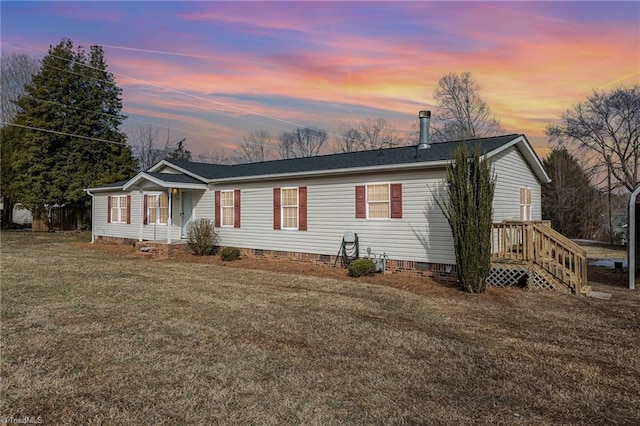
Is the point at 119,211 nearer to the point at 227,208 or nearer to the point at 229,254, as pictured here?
the point at 227,208

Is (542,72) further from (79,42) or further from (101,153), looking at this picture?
(79,42)

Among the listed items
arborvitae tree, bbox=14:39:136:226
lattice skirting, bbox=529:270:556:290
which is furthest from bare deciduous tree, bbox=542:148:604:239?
arborvitae tree, bbox=14:39:136:226

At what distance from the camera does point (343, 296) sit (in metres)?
8.07

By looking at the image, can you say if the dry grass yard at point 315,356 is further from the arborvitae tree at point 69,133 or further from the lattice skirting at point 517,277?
the arborvitae tree at point 69,133

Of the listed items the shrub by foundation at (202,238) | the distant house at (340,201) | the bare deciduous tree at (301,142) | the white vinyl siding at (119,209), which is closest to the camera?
the distant house at (340,201)

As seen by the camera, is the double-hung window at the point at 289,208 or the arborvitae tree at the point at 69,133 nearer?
the double-hung window at the point at 289,208

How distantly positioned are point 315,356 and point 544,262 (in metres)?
6.54

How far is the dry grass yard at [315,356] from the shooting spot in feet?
11.0

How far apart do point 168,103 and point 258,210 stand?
16917 millimetres

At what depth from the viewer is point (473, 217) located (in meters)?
8.50

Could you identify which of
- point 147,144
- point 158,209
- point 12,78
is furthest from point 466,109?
point 12,78

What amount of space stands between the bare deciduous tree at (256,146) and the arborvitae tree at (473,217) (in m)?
38.1

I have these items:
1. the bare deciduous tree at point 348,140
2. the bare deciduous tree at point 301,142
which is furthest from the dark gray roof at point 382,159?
the bare deciduous tree at point 301,142

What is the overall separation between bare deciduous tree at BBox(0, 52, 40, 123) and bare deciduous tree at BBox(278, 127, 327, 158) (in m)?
23.7
